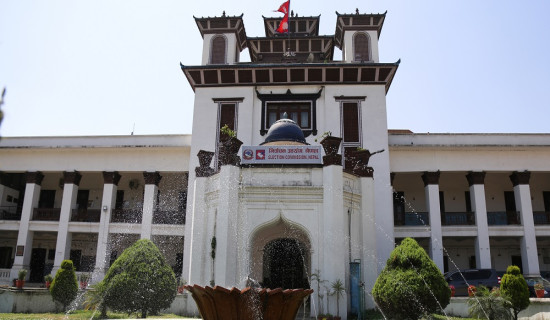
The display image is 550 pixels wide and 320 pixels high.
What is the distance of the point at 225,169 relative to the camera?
15.0 metres

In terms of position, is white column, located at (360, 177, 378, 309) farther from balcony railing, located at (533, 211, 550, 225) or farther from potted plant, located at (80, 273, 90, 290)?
balcony railing, located at (533, 211, 550, 225)

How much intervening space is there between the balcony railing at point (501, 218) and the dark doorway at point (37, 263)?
83.7ft

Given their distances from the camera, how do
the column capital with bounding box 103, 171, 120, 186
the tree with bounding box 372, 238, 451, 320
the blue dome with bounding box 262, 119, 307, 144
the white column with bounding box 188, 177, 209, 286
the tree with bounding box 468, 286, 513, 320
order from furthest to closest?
1. the column capital with bounding box 103, 171, 120, 186
2. the blue dome with bounding box 262, 119, 307, 144
3. the white column with bounding box 188, 177, 209, 286
4. the tree with bounding box 468, 286, 513, 320
5. the tree with bounding box 372, 238, 451, 320

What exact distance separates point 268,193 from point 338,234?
2.62 m

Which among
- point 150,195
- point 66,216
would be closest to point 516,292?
point 150,195

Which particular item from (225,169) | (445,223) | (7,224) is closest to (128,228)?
(7,224)

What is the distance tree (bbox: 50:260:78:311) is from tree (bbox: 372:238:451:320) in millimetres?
11363

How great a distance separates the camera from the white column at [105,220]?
22.9 metres

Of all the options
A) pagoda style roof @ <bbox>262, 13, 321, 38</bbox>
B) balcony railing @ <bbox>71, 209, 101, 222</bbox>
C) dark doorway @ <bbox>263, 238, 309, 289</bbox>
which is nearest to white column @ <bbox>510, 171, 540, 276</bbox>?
dark doorway @ <bbox>263, 238, 309, 289</bbox>

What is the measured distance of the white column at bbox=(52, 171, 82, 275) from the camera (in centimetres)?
2400

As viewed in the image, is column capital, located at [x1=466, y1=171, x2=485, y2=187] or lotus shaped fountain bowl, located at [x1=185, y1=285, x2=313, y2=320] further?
column capital, located at [x1=466, y1=171, x2=485, y2=187]

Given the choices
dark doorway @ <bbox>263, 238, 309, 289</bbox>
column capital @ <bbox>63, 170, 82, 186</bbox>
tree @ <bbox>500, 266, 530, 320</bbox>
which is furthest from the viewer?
column capital @ <bbox>63, 170, 82, 186</bbox>

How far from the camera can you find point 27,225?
24.8 m

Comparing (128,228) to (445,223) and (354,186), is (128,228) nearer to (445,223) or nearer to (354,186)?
→ (354,186)
